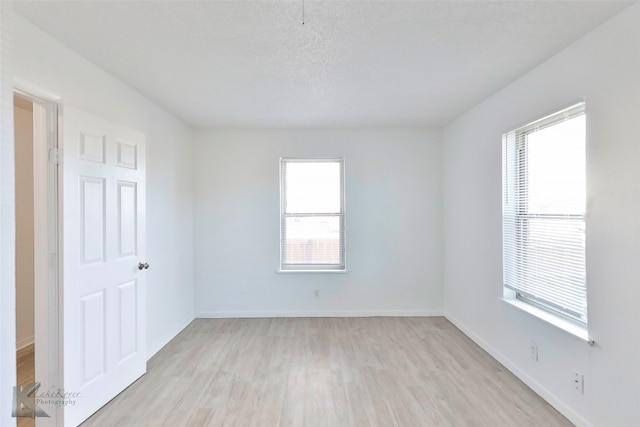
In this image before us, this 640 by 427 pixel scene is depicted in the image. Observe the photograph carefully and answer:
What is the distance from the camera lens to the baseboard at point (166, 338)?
10.5 ft

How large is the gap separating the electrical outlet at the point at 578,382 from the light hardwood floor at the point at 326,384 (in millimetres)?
246

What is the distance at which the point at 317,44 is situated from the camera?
82.8 inches

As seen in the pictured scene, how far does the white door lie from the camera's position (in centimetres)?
210

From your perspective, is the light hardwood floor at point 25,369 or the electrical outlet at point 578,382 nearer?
the electrical outlet at point 578,382

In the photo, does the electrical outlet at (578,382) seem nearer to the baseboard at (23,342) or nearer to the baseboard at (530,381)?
the baseboard at (530,381)

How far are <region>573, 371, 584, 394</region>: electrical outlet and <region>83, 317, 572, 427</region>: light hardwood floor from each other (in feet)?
0.81

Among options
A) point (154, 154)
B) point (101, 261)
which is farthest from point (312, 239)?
point (101, 261)

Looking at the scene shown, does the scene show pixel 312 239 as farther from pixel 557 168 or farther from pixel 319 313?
pixel 557 168

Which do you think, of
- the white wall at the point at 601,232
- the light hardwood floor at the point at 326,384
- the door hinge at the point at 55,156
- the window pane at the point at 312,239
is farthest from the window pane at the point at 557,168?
the door hinge at the point at 55,156

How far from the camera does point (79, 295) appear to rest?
2158mm

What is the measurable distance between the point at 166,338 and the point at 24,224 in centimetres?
195

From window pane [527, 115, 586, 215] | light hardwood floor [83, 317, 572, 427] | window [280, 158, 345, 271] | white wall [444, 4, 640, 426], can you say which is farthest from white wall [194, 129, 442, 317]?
window pane [527, 115, 586, 215]

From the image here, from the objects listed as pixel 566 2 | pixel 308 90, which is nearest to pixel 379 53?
pixel 308 90

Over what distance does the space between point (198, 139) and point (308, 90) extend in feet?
6.86
